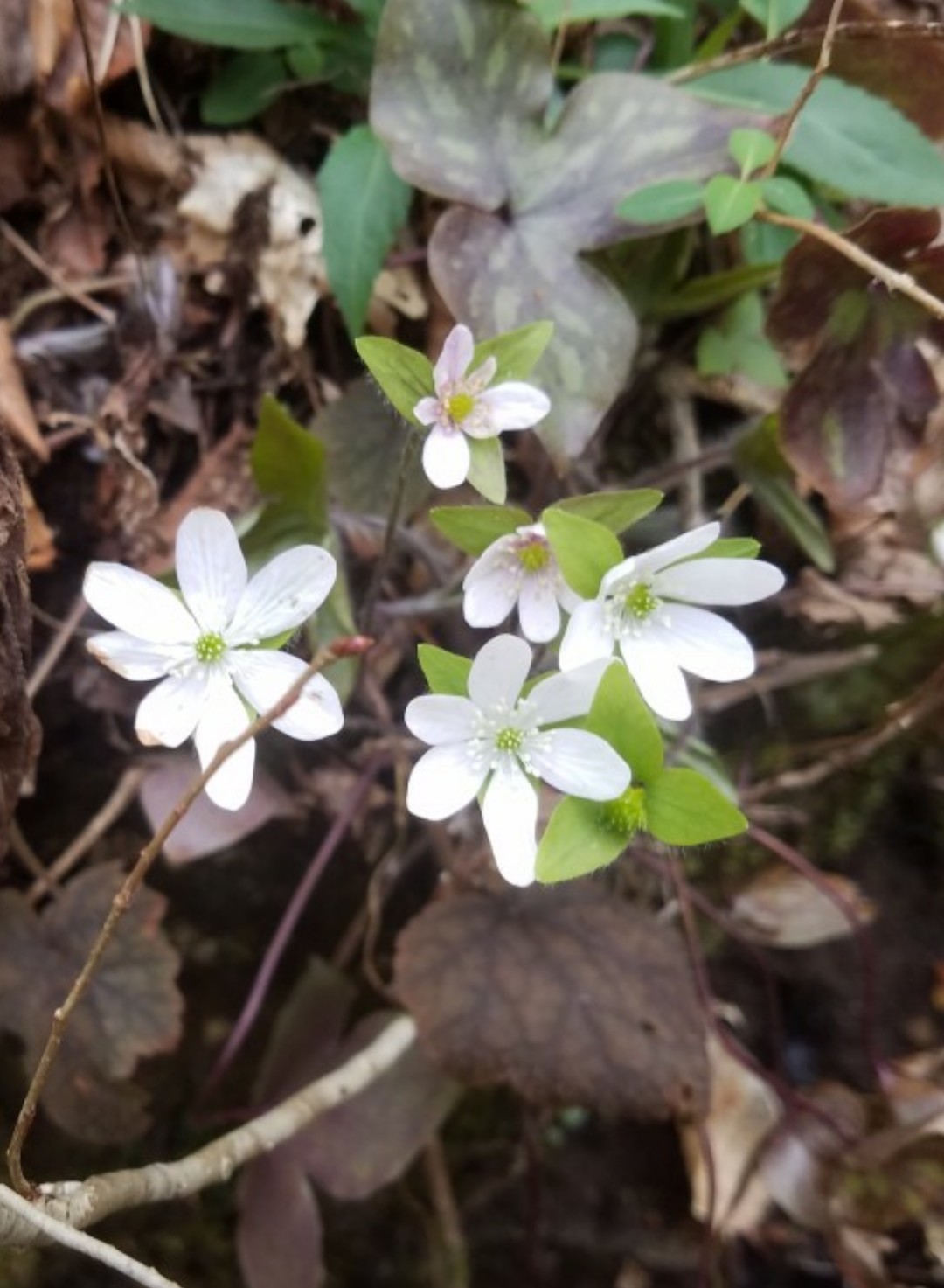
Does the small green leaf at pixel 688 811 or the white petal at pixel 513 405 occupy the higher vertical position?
the white petal at pixel 513 405

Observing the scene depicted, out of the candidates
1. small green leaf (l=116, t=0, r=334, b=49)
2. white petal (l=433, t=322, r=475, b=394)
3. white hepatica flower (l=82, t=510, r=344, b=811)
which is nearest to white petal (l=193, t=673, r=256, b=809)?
white hepatica flower (l=82, t=510, r=344, b=811)

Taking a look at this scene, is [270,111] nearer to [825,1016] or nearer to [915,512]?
[915,512]

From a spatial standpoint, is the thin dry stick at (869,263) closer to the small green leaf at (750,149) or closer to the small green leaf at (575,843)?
the small green leaf at (750,149)

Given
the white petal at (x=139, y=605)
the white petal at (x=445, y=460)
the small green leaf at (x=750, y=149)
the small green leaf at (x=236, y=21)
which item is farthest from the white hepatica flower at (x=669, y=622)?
the small green leaf at (x=236, y=21)

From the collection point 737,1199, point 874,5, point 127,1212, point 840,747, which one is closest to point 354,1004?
point 127,1212

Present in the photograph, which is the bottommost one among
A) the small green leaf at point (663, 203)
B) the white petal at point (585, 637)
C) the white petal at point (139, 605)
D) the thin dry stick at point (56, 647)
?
the thin dry stick at point (56, 647)

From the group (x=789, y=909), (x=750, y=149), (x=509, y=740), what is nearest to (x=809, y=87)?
(x=750, y=149)

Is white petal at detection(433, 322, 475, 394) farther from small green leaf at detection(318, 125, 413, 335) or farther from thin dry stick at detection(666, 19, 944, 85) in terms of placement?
thin dry stick at detection(666, 19, 944, 85)
